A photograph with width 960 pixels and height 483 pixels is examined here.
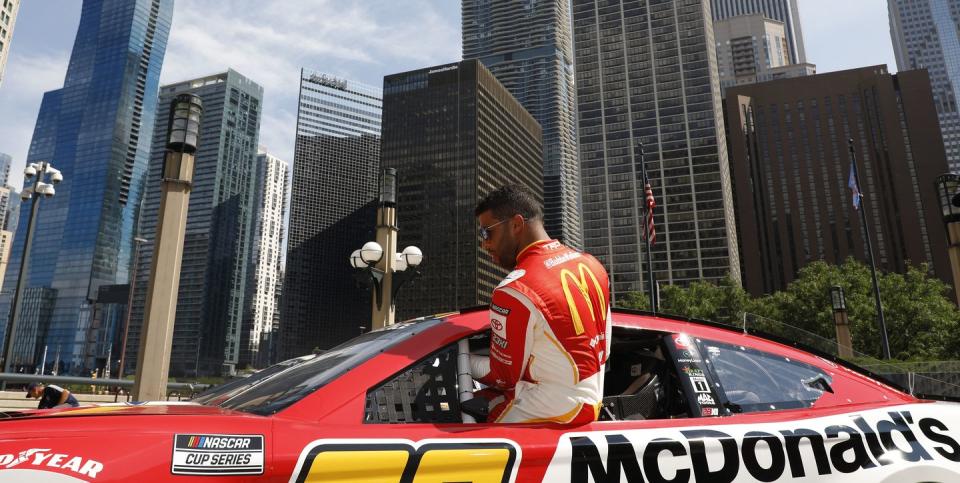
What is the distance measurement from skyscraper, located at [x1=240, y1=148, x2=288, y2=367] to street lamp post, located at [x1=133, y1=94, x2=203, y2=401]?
166m

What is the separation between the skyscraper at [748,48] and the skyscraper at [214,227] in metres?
142

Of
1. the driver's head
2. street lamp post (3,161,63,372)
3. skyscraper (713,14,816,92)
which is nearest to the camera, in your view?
the driver's head

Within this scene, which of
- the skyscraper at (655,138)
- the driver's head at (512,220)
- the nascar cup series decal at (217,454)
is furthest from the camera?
the skyscraper at (655,138)

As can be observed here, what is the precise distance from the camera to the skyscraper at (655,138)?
386 feet

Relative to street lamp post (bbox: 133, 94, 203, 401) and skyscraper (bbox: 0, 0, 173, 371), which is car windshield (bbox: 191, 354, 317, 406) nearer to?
street lamp post (bbox: 133, 94, 203, 401)

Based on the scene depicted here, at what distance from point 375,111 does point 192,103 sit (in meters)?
189

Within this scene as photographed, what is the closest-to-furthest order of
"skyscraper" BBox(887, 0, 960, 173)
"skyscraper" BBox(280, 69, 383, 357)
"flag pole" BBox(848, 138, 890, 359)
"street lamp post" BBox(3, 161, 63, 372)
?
"street lamp post" BBox(3, 161, 63, 372) < "flag pole" BBox(848, 138, 890, 359) < "skyscraper" BBox(280, 69, 383, 357) < "skyscraper" BBox(887, 0, 960, 173)

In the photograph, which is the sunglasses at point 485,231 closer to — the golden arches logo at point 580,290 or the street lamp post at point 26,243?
the golden arches logo at point 580,290

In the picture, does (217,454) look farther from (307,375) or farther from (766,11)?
(766,11)

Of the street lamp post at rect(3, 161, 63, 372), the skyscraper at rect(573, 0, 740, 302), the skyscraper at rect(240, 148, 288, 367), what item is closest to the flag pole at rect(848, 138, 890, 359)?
the street lamp post at rect(3, 161, 63, 372)

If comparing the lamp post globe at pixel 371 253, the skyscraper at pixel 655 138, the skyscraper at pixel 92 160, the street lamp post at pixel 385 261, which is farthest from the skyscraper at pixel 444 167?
the lamp post globe at pixel 371 253

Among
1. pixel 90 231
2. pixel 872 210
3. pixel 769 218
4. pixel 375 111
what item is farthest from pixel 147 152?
pixel 872 210

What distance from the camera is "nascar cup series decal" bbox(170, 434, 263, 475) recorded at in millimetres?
1668

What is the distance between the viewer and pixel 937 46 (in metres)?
185
